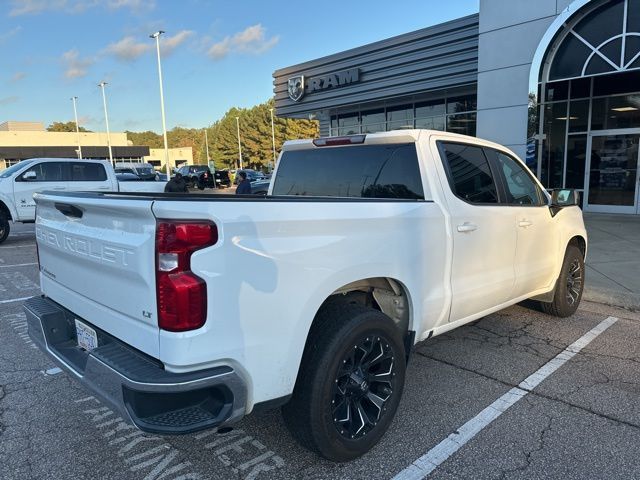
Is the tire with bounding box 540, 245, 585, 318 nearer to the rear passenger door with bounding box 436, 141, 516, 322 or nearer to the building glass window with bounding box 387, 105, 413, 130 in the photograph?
the rear passenger door with bounding box 436, 141, 516, 322

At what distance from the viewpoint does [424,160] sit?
3.46 metres

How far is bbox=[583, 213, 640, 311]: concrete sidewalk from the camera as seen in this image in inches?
237

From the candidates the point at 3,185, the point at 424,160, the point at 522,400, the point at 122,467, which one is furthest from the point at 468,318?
the point at 3,185

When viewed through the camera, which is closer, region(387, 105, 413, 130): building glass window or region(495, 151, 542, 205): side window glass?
region(495, 151, 542, 205): side window glass

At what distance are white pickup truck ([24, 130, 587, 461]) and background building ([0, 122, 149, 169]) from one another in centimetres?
7101

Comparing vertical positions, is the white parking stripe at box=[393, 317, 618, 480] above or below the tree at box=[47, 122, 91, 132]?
below

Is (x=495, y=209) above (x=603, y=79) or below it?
below

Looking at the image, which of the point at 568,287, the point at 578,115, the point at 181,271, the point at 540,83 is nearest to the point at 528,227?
the point at 568,287

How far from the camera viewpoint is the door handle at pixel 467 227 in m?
3.50

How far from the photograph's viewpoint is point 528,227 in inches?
170

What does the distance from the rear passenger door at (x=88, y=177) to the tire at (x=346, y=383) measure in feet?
38.4

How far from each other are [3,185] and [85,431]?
1069cm

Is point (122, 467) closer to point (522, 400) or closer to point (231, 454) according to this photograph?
point (231, 454)

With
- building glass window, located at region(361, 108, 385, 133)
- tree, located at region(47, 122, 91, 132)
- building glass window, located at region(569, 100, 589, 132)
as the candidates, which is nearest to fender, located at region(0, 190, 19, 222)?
building glass window, located at region(361, 108, 385, 133)
